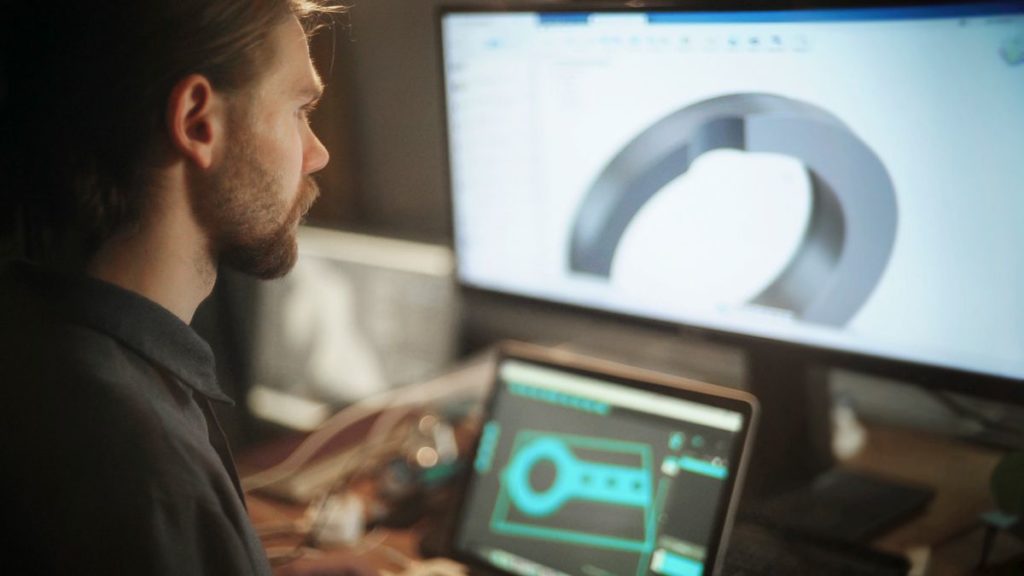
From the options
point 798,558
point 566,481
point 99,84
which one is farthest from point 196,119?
point 798,558

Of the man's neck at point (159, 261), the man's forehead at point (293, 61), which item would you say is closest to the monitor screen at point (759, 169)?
the man's forehead at point (293, 61)

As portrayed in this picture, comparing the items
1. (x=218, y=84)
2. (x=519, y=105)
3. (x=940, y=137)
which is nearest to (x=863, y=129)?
(x=940, y=137)

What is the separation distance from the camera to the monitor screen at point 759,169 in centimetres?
80

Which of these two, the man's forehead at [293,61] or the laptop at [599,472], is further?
the laptop at [599,472]

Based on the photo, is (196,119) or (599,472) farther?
(599,472)

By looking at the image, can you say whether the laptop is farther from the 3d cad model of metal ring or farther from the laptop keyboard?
the 3d cad model of metal ring

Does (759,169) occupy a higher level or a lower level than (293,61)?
lower

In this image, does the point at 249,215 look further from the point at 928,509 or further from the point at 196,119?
the point at 928,509

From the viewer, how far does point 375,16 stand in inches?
64.1

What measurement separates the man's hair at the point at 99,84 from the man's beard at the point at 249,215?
0.05m

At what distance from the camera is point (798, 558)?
852 mm

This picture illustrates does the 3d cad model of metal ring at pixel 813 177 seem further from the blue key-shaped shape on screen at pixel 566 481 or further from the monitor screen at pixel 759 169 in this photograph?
the blue key-shaped shape on screen at pixel 566 481

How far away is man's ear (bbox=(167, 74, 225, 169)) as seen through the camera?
2.07 ft

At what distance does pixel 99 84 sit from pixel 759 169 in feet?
1.96
